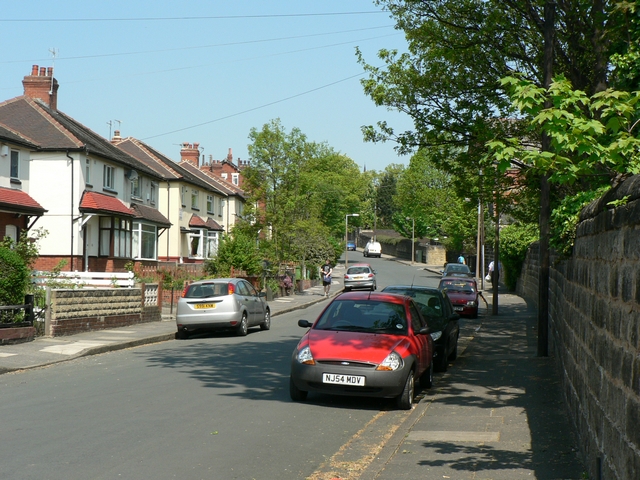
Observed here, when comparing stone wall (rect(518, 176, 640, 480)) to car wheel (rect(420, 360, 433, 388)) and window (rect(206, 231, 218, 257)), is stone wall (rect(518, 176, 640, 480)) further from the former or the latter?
window (rect(206, 231, 218, 257))

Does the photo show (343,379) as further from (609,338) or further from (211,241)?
→ (211,241)

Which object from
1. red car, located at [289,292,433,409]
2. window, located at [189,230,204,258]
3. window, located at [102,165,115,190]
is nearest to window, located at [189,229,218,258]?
window, located at [189,230,204,258]

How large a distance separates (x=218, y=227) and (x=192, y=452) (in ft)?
167

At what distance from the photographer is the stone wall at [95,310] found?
19469 mm

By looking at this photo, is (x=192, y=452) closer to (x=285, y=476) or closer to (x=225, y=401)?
(x=285, y=476)

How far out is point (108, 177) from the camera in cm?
3934

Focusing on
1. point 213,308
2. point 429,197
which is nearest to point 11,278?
point 213,308

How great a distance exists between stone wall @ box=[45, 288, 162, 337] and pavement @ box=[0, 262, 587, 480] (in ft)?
2.35

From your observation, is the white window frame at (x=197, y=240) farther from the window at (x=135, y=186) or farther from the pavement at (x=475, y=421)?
the pavement at (x=475, y=421)

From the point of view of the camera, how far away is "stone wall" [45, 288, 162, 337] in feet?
63.9

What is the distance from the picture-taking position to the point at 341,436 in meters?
8.87

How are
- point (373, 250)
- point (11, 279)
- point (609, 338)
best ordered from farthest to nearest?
point (373, 250)
point (11, 279)
point (609, 338)

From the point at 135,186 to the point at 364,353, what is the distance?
1359 inches

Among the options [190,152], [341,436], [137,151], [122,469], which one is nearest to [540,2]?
[341,436]
